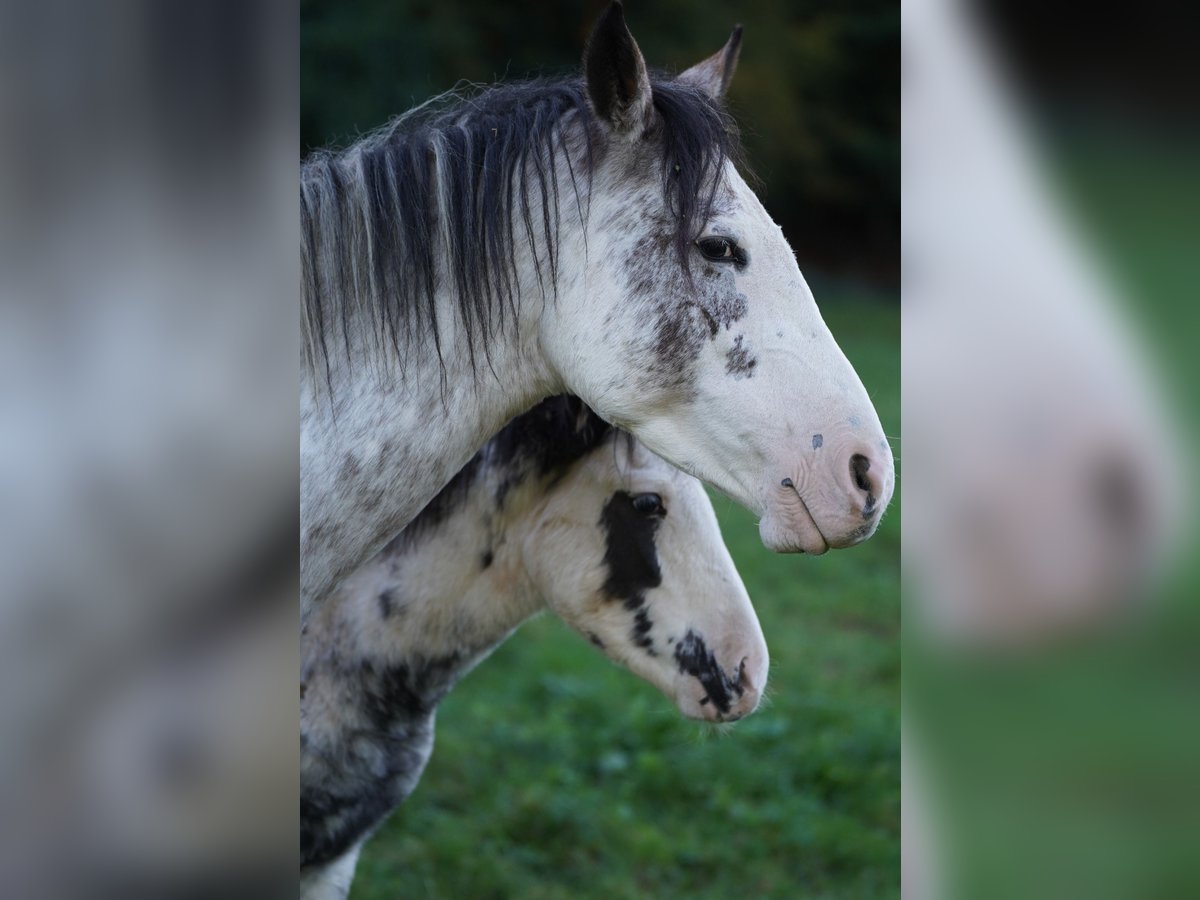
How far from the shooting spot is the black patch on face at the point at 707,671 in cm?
183

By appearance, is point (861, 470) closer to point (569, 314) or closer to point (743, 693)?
point (569, 314)

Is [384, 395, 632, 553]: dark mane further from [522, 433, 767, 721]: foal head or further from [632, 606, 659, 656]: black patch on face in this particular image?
[632, 606, 659, 656]: black patch on face

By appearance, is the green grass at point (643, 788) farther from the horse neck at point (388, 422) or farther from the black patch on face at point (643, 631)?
the horse neck at point (388, 422)

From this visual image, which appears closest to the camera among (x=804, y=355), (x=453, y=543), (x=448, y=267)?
(x=804, y=355)

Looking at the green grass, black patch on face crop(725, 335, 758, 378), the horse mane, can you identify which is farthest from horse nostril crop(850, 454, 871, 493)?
the green grass

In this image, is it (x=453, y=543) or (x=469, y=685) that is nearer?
(x=453, y=543)

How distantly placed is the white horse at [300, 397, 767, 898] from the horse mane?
480 mm

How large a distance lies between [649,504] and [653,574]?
112 millimetres

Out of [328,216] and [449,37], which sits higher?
[328,216]

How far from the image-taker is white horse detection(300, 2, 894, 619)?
4.13ft
